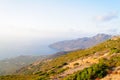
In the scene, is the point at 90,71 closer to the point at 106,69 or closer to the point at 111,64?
the point at 106,69

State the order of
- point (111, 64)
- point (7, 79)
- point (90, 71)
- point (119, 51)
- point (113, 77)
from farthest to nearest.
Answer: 1. point (7, 79)
2. point (119, 51)
3. point (111, 64)
4. point (90, 71)
5. point (113, 77)

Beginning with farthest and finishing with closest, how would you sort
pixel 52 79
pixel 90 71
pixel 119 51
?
pixel 119 51 → pixel 52 79 → pixel 90 71

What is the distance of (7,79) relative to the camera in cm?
5053

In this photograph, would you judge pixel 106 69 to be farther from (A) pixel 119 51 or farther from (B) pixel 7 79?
(B) pixel 7 79

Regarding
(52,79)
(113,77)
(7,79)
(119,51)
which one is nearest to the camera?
(113,77)

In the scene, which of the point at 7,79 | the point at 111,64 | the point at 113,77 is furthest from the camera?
the point at 7,79

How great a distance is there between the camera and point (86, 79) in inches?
1080

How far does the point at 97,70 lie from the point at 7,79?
1087 inches

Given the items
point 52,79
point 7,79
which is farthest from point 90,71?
point 7,79

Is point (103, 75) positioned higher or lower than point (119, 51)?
lower

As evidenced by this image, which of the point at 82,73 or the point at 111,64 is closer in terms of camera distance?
the point at 82,73

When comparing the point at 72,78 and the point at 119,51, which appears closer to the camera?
the point at 72,78

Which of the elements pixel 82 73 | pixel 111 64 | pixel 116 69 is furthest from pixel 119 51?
pixel 82 73

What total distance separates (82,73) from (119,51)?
14.1 meters
